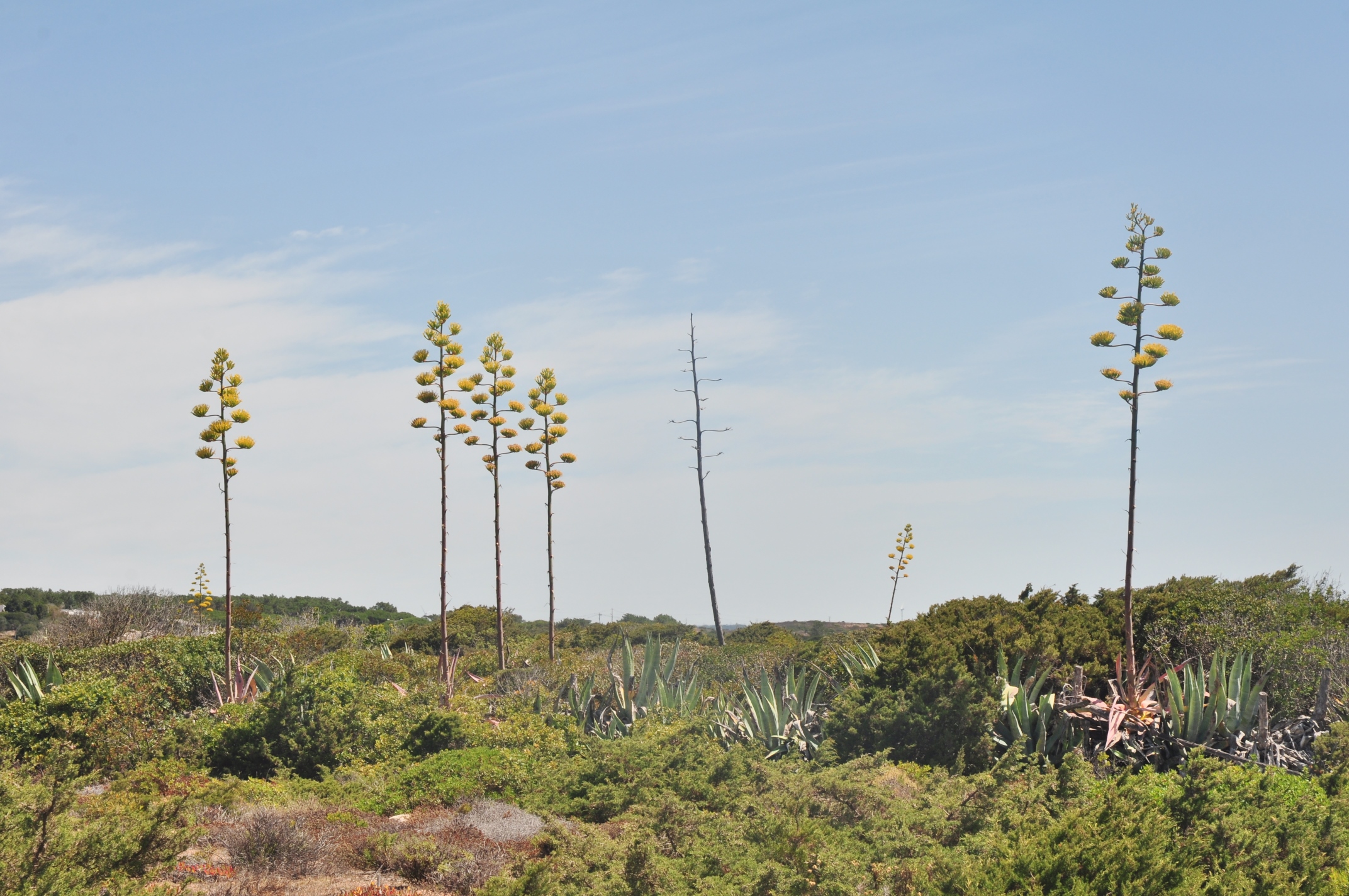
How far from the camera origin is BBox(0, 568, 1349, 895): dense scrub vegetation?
6.08 m

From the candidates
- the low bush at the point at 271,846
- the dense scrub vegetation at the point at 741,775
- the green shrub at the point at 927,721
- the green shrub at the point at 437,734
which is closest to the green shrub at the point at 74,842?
the dense scrub vegetation at the point at 741,775

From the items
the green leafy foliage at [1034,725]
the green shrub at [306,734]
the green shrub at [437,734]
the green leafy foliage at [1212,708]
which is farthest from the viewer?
the green shrub at [437,734]

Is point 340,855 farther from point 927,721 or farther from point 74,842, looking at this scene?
point 927,721

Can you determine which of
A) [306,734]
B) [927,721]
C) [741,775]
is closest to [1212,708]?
[927,721]

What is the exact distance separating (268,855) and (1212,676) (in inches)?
338

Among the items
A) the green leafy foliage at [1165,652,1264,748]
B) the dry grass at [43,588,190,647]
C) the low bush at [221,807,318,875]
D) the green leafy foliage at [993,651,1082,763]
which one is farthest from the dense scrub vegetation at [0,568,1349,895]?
the dry grass at [43,588,190,647]

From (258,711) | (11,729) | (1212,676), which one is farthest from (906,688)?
(11,729)

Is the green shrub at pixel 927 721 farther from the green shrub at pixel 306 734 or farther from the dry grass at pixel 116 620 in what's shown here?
the dry grass at pixel 116 620

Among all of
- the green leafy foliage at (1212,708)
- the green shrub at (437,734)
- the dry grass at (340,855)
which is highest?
the green leafy foliage at (1212,708)

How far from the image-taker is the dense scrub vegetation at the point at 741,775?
19.9 ft

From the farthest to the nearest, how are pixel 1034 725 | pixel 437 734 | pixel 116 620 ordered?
pixel 116 620 → pixel 437 734 → pixel 1034 725

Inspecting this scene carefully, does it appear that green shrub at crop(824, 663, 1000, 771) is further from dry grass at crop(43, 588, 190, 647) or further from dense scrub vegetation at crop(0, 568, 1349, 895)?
dry grass at crop(43, 588, 190, 647)

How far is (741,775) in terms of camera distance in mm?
9305

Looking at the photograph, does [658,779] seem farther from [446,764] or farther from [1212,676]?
[1212,676]
